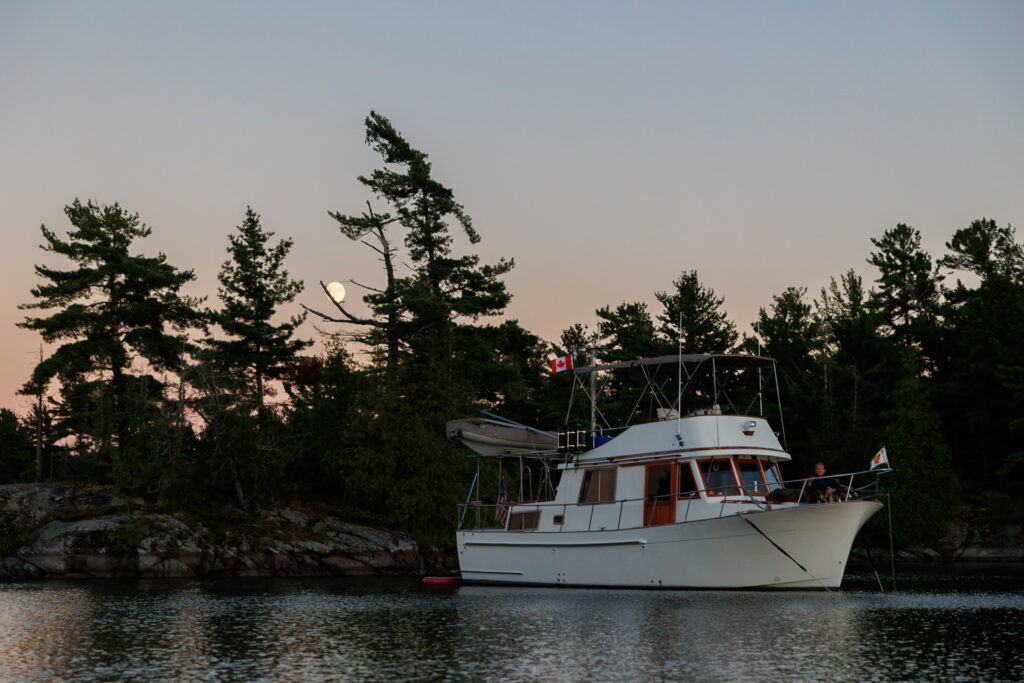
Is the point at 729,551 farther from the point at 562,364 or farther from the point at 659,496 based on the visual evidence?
the point at 562,364

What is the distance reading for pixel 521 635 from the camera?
65.7ft

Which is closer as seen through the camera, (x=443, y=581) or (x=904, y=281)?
(x=443, y=581)

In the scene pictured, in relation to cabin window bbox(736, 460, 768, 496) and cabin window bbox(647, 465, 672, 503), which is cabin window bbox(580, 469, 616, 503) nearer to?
cabin window bbox(647, 465, 672, 503)

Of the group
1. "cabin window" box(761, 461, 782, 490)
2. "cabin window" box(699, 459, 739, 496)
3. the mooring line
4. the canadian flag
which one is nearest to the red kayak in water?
the canadian flag

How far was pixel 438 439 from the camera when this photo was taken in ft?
165

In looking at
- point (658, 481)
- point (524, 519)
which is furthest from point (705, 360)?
point (524, 519)

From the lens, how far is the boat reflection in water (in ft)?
92.7

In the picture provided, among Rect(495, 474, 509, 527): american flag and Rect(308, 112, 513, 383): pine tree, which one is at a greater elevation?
Rect(308, 112, 513, 383): pine tree

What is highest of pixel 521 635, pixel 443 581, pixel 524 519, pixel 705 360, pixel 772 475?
pixel 705 360

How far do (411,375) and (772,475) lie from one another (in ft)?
89.8

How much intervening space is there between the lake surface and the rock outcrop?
997 centimetres

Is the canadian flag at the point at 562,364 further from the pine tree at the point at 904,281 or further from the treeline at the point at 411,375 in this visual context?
the pine tree at the point at 904,281

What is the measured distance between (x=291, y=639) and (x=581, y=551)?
1322 centimetres

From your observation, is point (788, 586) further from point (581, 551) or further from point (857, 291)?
point (857, 291)
